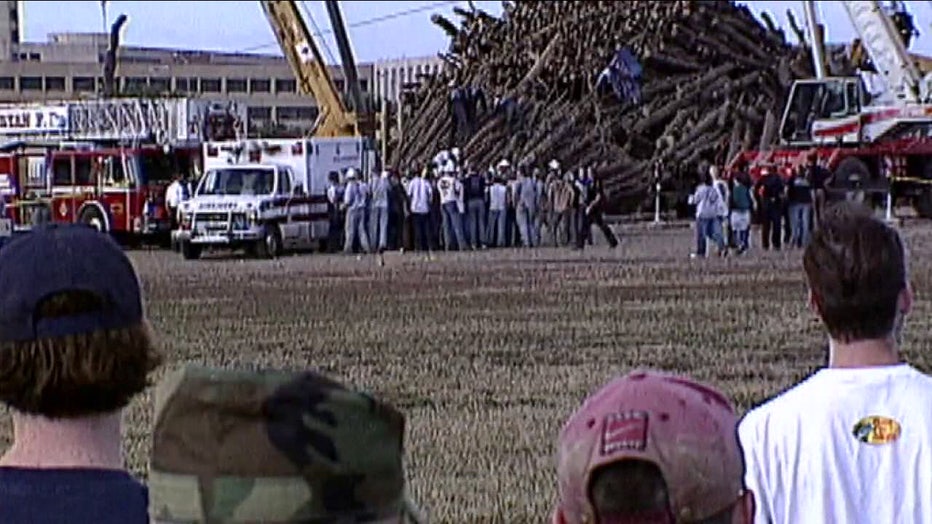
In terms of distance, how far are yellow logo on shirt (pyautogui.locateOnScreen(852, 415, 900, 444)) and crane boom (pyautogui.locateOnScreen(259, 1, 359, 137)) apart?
44792mm

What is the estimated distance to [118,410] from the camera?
3.82 metres

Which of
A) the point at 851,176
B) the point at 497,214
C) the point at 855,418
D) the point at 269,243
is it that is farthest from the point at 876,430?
the point at 851,176

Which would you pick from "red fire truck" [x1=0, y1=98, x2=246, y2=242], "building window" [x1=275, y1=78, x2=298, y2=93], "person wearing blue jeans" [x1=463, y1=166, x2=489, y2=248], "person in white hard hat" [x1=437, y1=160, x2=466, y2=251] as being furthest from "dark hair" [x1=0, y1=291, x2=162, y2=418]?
"building window" [x1=275, y1=78, x2=298, y2=93]

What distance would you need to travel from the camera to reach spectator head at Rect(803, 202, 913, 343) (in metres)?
4.68

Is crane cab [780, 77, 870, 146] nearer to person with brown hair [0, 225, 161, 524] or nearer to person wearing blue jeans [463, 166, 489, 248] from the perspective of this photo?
person wearing blue jeans [463, 166, 489, 248]

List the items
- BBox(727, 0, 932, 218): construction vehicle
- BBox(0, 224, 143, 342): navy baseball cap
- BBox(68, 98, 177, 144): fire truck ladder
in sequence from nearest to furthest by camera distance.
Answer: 1. BBox(0, 224, 143, 342): navy baseball cap
2. BBox(727, 0, 932, 218): construction vehicle
3. BBox(68, 98, 177, 144): fire truck ladder

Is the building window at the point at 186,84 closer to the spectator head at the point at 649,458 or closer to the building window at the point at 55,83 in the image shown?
the building window at the point at 55,83

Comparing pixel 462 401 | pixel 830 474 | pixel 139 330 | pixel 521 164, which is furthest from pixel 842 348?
pixel 521 164

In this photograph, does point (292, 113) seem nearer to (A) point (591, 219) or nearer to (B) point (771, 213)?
(A) point (591, 219)

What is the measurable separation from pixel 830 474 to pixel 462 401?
9.23m

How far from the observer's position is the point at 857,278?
4.67 meters

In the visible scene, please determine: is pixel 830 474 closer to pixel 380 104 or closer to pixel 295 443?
pixel 295 443

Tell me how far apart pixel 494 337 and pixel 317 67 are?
104 ft

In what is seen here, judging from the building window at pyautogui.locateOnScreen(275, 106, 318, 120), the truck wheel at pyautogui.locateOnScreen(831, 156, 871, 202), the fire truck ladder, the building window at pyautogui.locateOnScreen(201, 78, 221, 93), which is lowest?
the truck wheel at pyautogui.locateOnScreen(831, 156, 871, 202)
